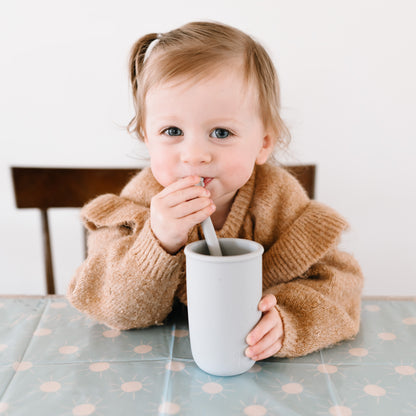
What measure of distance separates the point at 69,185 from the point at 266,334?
66 cm

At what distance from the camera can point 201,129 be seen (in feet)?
1.97

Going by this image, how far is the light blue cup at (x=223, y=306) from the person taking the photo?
1.63 ft

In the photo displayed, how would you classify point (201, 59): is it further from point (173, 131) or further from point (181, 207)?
point (181, 207)

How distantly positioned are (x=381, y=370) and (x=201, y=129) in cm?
41

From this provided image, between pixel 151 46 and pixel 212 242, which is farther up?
pixel 151 46

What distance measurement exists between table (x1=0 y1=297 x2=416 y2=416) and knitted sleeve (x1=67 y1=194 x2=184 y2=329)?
0.03 metres

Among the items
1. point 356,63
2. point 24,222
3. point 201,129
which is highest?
point 356,63

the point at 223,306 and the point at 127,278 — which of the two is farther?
the point at 127,278

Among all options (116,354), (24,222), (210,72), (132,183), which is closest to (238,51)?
(210,72)

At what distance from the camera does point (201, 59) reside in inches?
24.2

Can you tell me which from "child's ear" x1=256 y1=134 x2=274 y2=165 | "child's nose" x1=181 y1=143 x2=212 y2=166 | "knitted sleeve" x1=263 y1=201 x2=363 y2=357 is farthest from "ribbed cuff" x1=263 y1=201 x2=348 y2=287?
"child's nose" x1=181 y1=143 x2=212 y2=166

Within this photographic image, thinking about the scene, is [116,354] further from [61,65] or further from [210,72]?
[61,65]

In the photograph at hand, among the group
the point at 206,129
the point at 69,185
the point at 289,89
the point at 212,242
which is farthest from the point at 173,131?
the point at 289,89

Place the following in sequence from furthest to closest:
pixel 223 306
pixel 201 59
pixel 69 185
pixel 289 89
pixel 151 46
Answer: pixel 289 89 < pixel 69 185 < pixel 151 46 < pixel 201 59 < pixel 223 306
